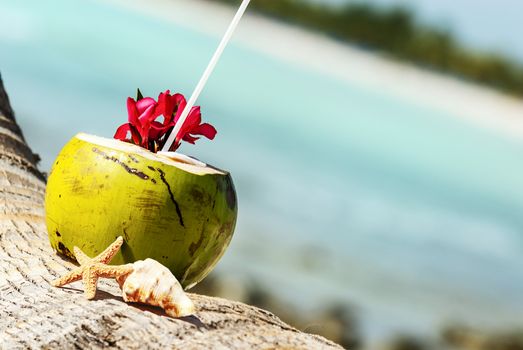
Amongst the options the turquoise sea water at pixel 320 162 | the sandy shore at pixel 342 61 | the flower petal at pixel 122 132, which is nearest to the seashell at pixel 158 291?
the flower petal at pixel 122 132

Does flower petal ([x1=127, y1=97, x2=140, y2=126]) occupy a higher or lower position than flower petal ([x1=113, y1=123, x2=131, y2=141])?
higher

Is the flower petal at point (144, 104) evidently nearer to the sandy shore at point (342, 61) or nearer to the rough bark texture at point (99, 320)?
the rough bark texture at point (99, 320)

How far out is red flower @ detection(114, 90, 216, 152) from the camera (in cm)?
180

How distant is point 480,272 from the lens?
795cm

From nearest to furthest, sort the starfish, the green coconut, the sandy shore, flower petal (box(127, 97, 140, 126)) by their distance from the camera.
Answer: the starfish → the green coconut → flower petal (box(127, 97, 140, 126)) → the sandy shore

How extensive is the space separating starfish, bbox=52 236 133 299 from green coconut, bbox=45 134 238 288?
0.30 ft

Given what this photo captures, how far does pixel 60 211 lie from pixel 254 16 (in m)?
15.1

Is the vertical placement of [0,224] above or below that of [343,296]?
above

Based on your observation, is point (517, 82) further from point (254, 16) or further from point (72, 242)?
point (72, 242)

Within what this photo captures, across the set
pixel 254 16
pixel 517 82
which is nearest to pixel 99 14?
pixel 254 16

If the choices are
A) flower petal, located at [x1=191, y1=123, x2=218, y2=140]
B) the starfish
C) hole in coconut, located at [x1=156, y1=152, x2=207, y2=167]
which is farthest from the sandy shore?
the starfish

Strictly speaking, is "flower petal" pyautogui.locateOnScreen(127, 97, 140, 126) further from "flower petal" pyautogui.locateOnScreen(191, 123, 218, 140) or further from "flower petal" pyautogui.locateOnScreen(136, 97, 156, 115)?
"flower petal" pyautogui.locateOnScreen(191, 123, 218, 140)

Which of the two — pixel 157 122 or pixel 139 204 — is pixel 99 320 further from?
pixel 157 122

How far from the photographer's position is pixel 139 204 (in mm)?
1683
